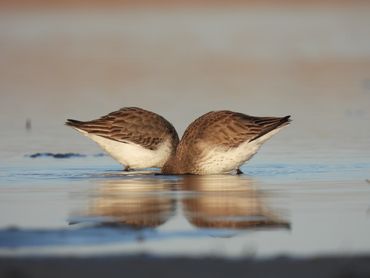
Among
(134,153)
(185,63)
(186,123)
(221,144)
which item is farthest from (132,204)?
(185,63)

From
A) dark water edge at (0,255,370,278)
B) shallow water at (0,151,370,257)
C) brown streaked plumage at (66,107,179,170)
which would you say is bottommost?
dark water edge at (0,255,370,278)

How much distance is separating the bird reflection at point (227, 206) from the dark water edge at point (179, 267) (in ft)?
6.51

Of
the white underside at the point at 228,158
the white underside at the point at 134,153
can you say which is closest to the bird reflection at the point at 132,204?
the white underside at the point at 228,158

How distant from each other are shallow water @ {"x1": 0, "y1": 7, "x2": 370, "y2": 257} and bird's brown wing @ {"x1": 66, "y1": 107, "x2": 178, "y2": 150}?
47 cm

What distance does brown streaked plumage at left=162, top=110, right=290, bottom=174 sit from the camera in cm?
1488

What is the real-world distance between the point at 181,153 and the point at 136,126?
0.92 m

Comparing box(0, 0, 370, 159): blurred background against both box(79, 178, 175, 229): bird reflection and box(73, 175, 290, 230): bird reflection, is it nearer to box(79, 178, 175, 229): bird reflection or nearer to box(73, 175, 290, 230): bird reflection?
box(73, 175, 290, 230): bird reflection

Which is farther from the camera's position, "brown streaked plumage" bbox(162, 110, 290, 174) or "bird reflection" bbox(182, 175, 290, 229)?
"brown streaked plumage" bbox(162, 110, 290, 174)

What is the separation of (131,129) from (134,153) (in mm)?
381

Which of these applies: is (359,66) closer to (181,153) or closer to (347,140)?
(347,140)

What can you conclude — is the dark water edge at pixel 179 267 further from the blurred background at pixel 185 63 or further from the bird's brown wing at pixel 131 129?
the blurred background at pixel 185 63

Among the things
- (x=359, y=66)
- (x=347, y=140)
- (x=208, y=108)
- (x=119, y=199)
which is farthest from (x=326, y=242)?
(x=359, y=66)

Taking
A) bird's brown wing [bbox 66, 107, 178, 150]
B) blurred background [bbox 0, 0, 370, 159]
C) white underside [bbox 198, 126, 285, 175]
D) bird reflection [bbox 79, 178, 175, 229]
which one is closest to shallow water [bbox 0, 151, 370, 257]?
bird reflection [bbox 79, 178, 175, 229]

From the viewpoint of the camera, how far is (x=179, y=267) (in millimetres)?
8141
